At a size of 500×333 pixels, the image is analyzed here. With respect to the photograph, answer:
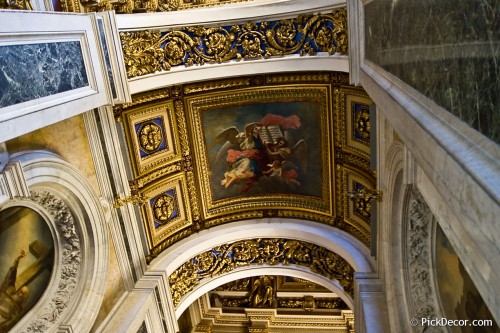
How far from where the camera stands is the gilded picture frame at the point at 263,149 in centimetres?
783

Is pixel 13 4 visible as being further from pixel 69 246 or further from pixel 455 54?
pixel 455 54

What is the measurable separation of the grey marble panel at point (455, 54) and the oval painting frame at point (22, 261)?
4.50 meters

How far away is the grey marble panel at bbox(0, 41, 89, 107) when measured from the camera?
377 cm

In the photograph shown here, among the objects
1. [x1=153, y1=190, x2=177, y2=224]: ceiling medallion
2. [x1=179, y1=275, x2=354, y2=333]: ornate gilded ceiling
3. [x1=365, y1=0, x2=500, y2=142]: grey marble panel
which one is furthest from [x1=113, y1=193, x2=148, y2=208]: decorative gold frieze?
[x1=179, y1=275, x2=354, y2=333]: ornate gilded ceiling

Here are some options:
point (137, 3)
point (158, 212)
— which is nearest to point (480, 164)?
point (137, 3)

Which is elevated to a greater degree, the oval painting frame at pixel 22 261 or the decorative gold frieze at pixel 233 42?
the decorative gold frieze at pixel 233 42

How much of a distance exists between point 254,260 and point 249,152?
8.02ft

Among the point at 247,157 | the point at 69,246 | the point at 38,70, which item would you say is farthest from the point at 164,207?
the point at 38,70

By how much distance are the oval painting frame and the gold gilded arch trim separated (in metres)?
3.09

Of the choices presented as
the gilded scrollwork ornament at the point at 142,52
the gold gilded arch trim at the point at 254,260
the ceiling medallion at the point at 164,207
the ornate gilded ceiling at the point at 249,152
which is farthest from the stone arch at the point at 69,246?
the gold gilded arch trim at the point at 254,260

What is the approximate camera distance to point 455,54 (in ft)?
6.73

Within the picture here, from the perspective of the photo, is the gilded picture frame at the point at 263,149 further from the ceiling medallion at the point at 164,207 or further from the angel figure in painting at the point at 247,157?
the ceiling medallion at the point at 164,207

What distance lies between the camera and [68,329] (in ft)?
19.6

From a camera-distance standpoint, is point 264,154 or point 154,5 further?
point 264,154
